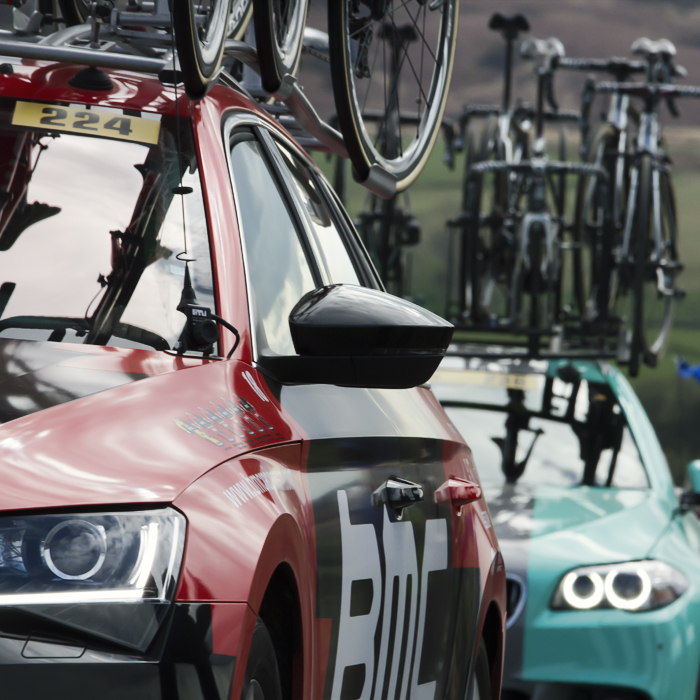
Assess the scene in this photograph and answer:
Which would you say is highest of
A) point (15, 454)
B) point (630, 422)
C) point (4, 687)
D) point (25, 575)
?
point (15, 454)

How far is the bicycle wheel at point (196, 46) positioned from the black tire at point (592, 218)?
7.05 metres

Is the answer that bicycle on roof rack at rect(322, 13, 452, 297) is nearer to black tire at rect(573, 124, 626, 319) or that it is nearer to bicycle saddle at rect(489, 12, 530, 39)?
bicycle saddle at rect(489, 12, 530, 39)

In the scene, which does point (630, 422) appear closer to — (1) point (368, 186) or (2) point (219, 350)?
(1) point (368, 186)

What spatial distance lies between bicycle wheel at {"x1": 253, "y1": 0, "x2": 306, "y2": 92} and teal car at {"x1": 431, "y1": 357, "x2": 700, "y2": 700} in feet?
7.00

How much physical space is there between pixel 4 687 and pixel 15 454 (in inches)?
12.7

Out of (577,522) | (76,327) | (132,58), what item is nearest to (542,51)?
(577,522)

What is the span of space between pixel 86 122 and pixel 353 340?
0.77 metres

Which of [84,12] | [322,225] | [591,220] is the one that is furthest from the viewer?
[591,220]

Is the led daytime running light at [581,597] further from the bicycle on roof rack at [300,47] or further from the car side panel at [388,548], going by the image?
the bicycle on roof rack at [300,47]

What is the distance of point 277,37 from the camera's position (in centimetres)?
376

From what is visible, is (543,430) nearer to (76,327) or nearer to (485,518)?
(485,518)

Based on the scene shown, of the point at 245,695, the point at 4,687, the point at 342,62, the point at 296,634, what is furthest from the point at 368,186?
the point at 4,687

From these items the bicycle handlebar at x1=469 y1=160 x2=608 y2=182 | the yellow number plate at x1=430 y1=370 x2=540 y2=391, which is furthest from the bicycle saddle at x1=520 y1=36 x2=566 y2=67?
the yellow number plate at x1=430 y1=370 x2=540 y2=391

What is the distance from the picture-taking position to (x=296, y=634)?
2.23 m
